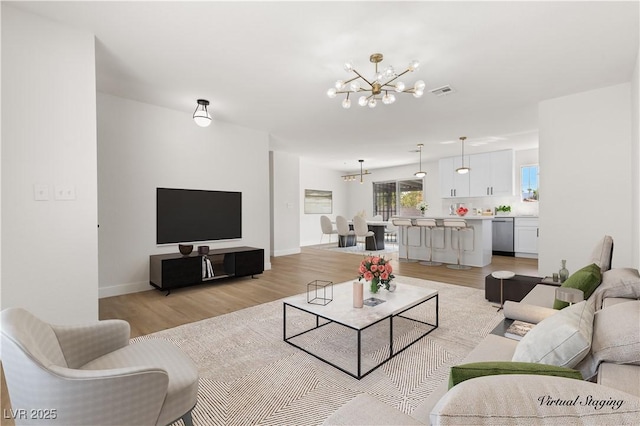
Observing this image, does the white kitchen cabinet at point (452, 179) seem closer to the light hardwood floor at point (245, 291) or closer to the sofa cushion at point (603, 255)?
the light hardwood floor at point (245, 291)

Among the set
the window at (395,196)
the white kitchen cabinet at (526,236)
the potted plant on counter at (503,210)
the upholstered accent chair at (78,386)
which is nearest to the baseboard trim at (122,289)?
the upholstered accent chair at (78,386)

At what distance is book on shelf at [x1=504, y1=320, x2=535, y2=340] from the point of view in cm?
175

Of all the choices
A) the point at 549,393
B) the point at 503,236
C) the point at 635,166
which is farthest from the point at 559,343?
the point at 503,236

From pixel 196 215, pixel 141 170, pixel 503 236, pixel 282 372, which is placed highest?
pixel 141 170

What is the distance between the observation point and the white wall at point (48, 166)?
2203 millimetres

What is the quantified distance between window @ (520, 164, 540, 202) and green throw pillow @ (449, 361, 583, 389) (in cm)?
794

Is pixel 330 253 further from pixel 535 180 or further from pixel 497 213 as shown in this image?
pixel 535 180

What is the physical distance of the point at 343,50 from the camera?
9.05 feet

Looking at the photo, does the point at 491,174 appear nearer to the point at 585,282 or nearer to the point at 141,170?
the point at 585,282

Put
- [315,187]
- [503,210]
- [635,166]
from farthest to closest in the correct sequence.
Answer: [315,187], [503,210], [635,166]

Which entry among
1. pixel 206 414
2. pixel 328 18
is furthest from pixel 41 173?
pixel 328 18

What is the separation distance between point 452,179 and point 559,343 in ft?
25.8

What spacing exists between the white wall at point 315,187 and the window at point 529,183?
5.60 metres

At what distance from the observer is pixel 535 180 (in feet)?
24.1
